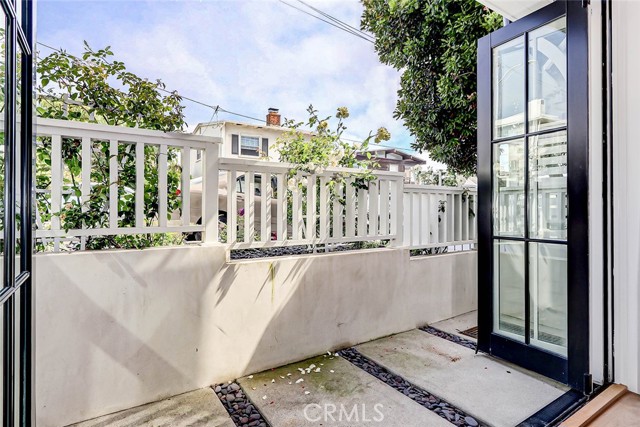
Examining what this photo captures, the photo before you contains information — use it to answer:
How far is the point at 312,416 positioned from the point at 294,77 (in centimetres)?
912

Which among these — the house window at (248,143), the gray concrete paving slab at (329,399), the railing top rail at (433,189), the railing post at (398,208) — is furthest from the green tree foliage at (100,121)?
the house window at (248,143)

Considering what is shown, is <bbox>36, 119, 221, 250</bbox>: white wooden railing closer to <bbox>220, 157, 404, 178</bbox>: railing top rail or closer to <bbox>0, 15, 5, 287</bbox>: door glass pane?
<bbox>220, 157, 404, 178</bbox>: railing top rail

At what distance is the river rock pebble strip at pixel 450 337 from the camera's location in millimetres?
2439

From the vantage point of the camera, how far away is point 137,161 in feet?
5.71

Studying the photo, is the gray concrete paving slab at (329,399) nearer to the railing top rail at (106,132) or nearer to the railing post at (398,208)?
the railing post at (398,208)

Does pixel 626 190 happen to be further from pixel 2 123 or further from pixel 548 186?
pixel 2 123

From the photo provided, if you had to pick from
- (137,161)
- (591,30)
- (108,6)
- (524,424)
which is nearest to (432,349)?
(524,424)

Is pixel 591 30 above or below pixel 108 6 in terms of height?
below

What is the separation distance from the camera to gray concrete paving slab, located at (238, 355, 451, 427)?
158cm

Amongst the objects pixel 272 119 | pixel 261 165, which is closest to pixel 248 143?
pixel 272 119

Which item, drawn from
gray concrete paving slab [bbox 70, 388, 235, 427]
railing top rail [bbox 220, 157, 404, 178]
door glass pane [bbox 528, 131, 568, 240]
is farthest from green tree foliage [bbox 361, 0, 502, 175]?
gray concrete paving slab [bbox 70, 388, 235, 427]

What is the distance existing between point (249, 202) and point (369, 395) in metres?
1.34

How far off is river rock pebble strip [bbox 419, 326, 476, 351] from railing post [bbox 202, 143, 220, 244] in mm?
1931

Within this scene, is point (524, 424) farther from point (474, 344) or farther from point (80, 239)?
point (80, 239)
